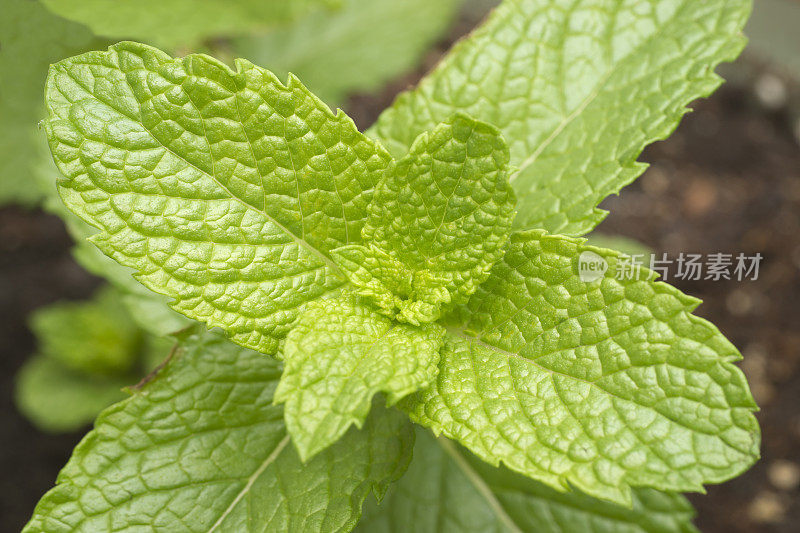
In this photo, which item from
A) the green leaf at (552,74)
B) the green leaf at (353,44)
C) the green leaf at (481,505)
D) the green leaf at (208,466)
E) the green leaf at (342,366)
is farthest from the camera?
the green leaf at (353,44)

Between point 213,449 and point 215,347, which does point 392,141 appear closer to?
point 215,347

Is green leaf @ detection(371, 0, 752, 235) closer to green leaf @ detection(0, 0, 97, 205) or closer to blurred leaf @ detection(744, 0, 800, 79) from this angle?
green leaf @ detection(0, 0, 97, 205)

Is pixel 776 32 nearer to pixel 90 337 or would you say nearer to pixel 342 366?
pixel 342 366

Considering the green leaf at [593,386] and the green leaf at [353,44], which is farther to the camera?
the green leaf at [353,44]

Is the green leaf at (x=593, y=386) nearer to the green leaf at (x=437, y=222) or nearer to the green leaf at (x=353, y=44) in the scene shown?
the green leaf at (x=437, y=222)

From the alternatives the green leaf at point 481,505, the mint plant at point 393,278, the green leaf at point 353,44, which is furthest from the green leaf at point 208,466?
the green leaf at point 353,44

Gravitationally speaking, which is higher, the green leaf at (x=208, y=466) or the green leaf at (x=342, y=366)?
the green leaf at (x=342, y=366)

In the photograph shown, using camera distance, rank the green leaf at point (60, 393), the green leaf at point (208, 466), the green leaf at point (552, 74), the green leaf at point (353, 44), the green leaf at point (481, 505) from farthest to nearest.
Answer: the green leaf at point (353, 44) < the green leaf at point (60, 393) < the green leaf at point (481, 505) < the green leaf at point (552, 74) < the green leaf at point (208, 466)
